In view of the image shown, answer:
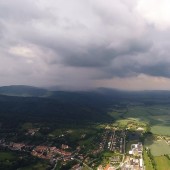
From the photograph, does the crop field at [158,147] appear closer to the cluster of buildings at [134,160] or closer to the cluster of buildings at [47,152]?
the cluster of buildings at [134,160]

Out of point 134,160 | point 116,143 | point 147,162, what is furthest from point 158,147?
point 147,162

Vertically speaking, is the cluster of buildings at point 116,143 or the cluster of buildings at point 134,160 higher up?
the cluster of buildings at point 116,143

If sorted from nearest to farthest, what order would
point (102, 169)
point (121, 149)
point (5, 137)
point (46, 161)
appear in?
point (102, 169)
point (46, 161)
point (121, 149)
point (5, 137)

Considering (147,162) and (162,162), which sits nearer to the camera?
(147,162)

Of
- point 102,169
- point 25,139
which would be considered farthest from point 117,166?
point 25,139

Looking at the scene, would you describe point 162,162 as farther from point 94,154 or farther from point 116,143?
point 116,143

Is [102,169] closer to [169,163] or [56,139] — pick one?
[169,163]

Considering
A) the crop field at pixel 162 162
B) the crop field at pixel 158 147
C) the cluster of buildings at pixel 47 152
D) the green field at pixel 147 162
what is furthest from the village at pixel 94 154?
the crop field at pixel 162 162
